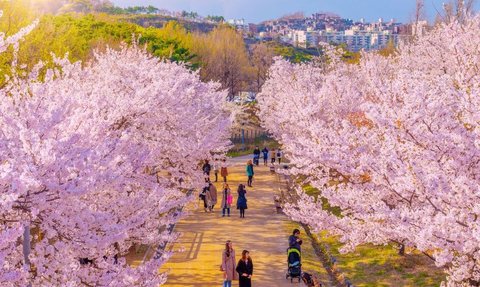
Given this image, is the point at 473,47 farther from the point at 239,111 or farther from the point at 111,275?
the point at 239,111

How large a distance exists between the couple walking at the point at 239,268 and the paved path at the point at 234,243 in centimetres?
120

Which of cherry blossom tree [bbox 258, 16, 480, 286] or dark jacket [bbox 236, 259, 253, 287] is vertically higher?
cherry blossom tree [bbox 258, 16, 480, 286]

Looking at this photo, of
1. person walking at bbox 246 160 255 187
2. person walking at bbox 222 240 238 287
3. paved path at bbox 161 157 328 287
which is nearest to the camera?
person walking at bbox 222 240 238 287

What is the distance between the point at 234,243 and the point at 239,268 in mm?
6317

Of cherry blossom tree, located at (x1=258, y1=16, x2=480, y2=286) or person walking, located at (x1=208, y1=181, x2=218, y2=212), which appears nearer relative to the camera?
cherry blossom tree, located at (x1=258, y1=16, x2=480, y2=286)

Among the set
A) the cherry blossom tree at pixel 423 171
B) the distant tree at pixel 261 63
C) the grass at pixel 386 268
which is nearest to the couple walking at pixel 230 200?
the grass at pixel 386 268

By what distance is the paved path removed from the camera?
1666 cm

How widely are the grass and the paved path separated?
4.19ft

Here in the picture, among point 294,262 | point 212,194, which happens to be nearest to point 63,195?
point 294,262

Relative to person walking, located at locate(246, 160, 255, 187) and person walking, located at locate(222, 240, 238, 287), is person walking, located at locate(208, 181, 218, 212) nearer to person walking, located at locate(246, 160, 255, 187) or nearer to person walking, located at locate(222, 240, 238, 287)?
person walking, located at locate(246, 160, 255, 187)

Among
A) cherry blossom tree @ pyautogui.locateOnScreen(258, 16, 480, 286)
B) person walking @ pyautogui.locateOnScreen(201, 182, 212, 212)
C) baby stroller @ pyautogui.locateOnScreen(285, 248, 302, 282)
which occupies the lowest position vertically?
person walking @ pyautogui.locateOnScreen(201, 182, 212, 212)

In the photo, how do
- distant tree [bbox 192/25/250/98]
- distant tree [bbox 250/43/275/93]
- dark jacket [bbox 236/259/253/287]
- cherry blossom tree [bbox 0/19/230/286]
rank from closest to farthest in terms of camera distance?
cherry blossom tree [bbox 0/19/230/286] < dark jacket [bbox 236/259/253/287] < distant tree [bbox 192/25/250/98] < distant tree [bbox 250/43/275/93]

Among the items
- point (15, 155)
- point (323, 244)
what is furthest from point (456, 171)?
point (323, 244)

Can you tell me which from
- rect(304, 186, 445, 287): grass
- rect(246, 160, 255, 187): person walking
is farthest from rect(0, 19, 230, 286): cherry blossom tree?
rect(246, 160, 255, 187): person walking
